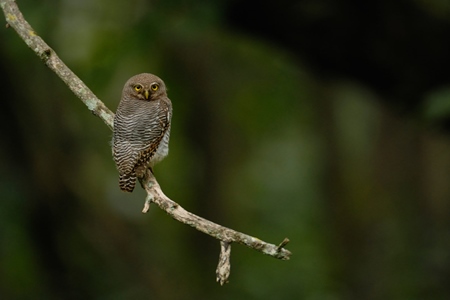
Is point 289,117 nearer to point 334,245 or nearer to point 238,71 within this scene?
point 238,71

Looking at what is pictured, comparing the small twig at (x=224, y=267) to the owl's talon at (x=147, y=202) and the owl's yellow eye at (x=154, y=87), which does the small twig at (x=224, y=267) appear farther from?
the owl's yellow eye at (x=154, y=87)

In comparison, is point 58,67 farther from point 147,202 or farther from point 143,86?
point 147,202

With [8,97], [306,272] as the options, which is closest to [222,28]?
[8,97]

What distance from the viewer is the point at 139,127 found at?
4926 millimetres

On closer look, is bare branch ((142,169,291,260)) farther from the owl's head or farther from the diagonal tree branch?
the owl's head

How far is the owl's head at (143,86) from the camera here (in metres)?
4.95

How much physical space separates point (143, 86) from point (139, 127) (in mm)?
234

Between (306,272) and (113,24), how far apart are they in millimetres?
5123

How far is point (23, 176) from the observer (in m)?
9.22

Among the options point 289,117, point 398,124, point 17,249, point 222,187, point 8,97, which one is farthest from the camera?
point 289,117

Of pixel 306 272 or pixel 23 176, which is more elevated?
pixel 306 272

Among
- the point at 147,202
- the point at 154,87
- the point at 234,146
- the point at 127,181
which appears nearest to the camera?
the point at 147,202

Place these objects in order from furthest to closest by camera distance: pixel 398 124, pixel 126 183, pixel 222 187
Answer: pixel 222 187 → pixel 398 124 → pixel 126 183

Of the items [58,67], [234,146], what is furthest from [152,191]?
[234,146]
